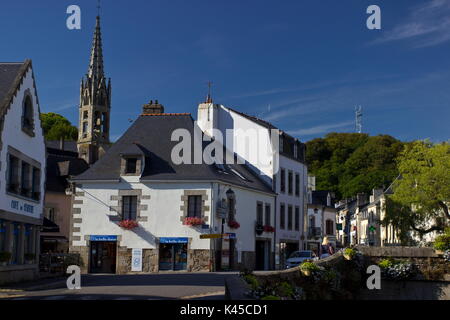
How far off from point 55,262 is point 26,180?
7.03m

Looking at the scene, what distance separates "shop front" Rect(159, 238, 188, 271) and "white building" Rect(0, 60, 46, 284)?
10.2m

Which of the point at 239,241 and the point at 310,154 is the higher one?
the point at 310,154

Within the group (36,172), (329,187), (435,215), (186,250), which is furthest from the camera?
(329,187)

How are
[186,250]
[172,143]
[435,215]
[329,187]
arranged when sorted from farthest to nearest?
[329,187], [435,215], [172,143], [186,250]

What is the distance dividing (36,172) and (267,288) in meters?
16.4

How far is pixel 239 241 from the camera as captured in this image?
42062 millimetres

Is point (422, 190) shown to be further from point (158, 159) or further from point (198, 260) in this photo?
point (158, 159)

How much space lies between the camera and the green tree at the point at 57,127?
316 ft

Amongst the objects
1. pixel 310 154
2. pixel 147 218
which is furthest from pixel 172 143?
pixel 310 154

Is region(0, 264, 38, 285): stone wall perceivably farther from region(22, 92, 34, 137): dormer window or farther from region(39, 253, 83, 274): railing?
region(22, 92, 34, 137): dormer window

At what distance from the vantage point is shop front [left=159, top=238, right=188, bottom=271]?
1531 inches

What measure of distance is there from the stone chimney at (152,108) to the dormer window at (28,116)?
692 inches
